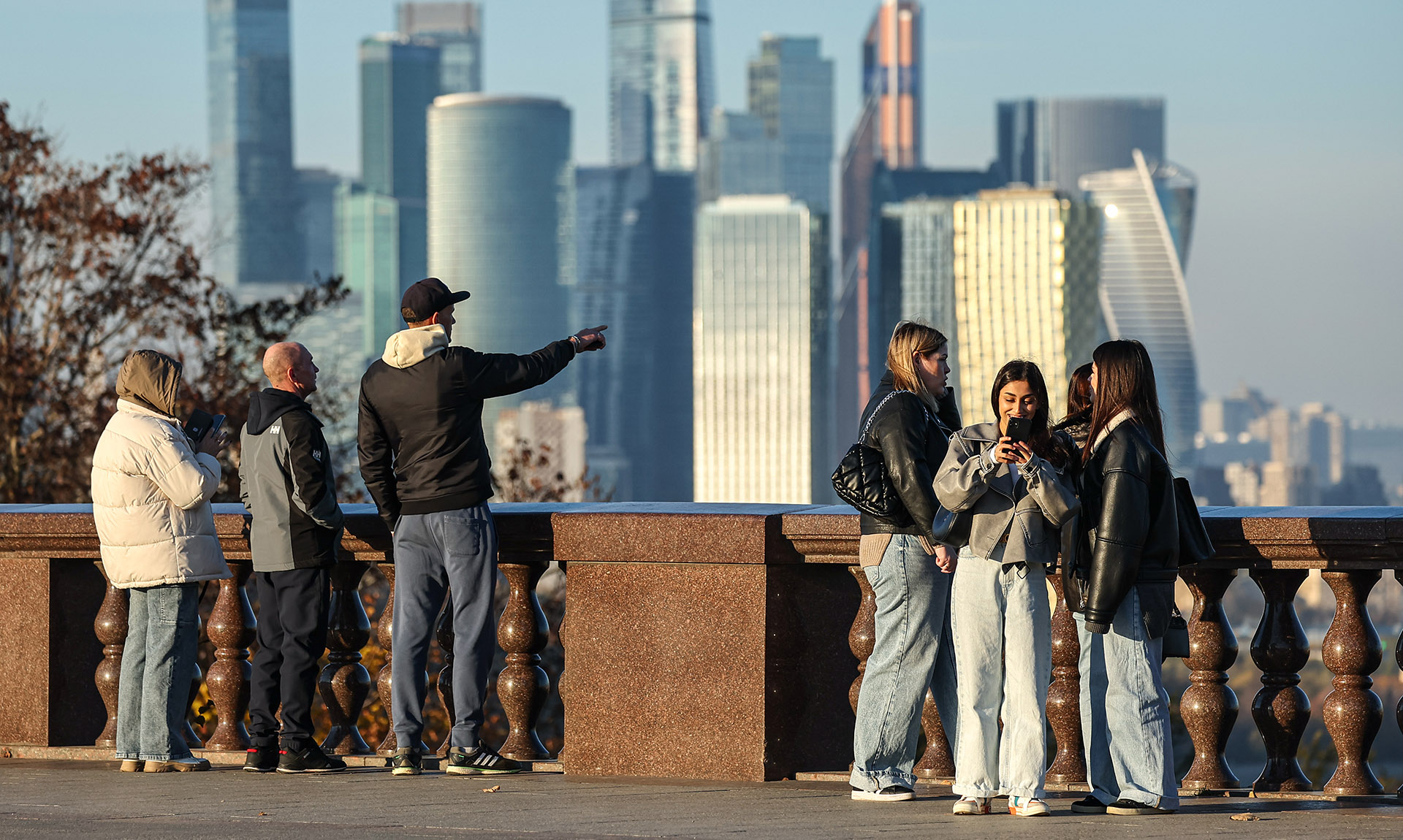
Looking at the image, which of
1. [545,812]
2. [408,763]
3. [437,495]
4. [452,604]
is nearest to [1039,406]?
[545,812]

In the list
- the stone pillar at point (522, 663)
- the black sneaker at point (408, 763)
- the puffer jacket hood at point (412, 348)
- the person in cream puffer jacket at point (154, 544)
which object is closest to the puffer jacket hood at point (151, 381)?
the person in cream puffer jacket at point (154, 544)

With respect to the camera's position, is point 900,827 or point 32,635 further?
point 32,635

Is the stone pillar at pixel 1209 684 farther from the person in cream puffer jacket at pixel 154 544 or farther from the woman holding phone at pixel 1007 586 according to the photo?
the person in cream puffer jacket at pixel 154 544

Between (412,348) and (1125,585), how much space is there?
274 cm

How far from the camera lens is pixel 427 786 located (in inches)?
247

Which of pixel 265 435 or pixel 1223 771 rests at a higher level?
pixel 265 435

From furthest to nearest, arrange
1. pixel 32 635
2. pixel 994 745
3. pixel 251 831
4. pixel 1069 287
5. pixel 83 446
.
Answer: pixel 1069 287
pixel 83 446
pixel 32 635
pixel 994 745
pixel 251 831

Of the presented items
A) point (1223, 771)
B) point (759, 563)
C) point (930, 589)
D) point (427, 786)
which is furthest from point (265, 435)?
point (1223, 771)

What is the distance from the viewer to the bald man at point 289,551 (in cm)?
657

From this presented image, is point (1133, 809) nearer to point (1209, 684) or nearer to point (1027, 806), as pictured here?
point (1027, 806)

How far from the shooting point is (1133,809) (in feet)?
18.6

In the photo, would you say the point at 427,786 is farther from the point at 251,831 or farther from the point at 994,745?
the point at 994,745

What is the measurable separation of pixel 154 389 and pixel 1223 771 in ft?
13.8

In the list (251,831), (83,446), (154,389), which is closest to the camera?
(251,831)
